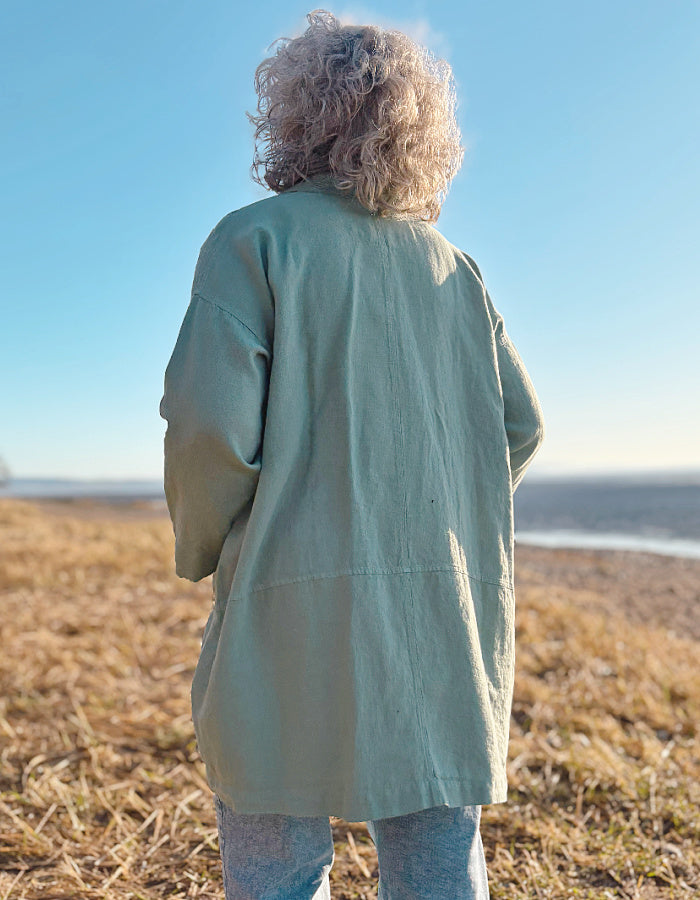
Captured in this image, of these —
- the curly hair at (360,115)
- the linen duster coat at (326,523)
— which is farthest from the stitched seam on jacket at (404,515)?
the curly hair at (360,115)

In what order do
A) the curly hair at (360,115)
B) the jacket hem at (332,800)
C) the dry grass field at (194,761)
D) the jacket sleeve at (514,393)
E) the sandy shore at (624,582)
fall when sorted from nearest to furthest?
the jacket hem at (332,800), the curly hair at (360,115), the jacket sleeve at (514,393), the dry grass field at (194,761), the sandy shore at (624,582)

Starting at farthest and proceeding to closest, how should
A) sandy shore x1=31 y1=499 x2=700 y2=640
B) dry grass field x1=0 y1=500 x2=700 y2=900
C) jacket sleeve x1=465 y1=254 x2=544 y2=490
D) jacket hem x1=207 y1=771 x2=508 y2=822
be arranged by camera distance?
sandy shore x1=31 y1=499 x2=700 y2=640 < dry grass field x1=0 y1=500 x2=700 y2=900 < jacket sleeve x1=465 y1=254 x2=544 y2=490 < jacket hem x1=207 y1=771 x2=508 y2=822

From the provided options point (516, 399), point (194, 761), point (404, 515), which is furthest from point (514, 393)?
point (194, 761)

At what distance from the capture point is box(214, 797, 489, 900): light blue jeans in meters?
1.38

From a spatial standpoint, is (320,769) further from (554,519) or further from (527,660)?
(554,519)

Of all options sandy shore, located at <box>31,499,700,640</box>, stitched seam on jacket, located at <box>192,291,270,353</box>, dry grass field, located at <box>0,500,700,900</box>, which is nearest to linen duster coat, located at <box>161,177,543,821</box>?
stitched seam on jacket, located at <box>192,291,270,353</box>

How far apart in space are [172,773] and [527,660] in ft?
7.19

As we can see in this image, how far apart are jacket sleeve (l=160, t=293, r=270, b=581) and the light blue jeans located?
0.56 metres

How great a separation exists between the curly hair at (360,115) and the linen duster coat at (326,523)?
7 cm

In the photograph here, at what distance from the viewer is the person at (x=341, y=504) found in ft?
4.39

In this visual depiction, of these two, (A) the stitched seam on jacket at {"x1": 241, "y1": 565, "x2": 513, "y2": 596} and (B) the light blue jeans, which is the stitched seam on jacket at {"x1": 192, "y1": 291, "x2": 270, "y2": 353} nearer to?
(A) the stitched seam on jacket at {"x1": 241, "y1": 565, "x2": 513, "y2": 596}

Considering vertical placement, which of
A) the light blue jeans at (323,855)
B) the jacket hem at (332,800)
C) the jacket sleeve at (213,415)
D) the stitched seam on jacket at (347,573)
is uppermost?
the jacket sleeve at (213,415)

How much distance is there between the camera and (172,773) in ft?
9.62

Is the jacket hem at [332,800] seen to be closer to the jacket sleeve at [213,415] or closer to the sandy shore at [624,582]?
the jacket sleeve at [213,415]
